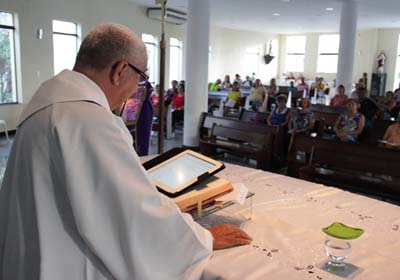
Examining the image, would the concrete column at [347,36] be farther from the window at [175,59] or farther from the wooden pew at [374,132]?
the window at [175,59]

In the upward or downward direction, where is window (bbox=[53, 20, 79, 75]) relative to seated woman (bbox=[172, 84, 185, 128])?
upward

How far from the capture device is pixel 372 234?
1.82 meters

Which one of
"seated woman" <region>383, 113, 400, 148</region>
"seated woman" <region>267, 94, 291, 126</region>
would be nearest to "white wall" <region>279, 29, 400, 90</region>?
"seated woman" <region>267, 94, 291, 126</region>

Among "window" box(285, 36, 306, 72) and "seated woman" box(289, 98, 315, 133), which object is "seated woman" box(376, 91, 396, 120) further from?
"window" box(285, 36, 306, 72)

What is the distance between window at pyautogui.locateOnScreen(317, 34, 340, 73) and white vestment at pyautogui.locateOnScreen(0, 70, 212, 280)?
801 inches

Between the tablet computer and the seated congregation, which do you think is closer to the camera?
the tablet computer

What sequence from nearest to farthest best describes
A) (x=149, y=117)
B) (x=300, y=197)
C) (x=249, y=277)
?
(x=249, y=277)
(x=300, y=197)
(x=149, y=117)

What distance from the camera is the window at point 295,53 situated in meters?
21.3

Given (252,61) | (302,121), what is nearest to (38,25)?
(302,121)

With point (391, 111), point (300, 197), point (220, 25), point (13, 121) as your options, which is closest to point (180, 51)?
point (220, 25)

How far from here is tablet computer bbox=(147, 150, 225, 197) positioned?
5.76 ft

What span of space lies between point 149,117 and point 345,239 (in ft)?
10.9

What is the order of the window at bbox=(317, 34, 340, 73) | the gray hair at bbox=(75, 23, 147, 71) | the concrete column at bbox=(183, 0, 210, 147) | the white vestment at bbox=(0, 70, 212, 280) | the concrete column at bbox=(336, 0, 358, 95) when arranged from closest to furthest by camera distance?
the white vestment at bbox=(0, 70, 212, 280) → the gray hair at bbox=(75, 23, 147, 71) → the concrete column at bbox=(183, 0, 210, 147) → the concrete column at bbox=(336, 0, 358, 95) → the window at bbox=(317, 34, 340, 73)

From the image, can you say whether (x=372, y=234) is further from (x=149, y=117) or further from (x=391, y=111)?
(x=391, y=111)
